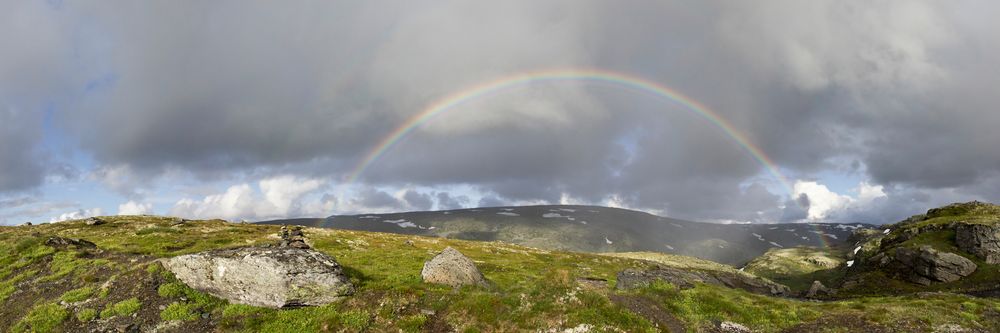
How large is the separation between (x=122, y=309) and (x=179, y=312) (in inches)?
145

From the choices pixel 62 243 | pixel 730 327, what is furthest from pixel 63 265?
pixel 730 327

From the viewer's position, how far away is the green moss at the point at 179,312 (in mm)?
26544

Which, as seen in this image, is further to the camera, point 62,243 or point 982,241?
point 982,241

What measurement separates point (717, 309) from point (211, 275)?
3697 cm

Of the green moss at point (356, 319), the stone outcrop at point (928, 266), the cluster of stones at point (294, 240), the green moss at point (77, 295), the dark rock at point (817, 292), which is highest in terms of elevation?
the cluster of stones at point (294, 240)

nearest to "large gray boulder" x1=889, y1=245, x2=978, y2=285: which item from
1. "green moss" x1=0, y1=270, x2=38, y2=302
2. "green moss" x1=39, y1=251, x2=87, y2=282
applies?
"green moss" x1=39, y1=251, x2=87, y2=282

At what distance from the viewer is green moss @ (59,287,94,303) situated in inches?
1140

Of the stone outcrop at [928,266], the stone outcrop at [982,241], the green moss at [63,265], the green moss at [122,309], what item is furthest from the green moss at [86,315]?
the stone outcrop at [982,241]

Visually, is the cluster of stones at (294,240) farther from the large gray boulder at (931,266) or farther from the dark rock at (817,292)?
the large gray boulder at (931,266)

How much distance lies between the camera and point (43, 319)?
1046 inches

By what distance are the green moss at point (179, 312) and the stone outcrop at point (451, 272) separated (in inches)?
651

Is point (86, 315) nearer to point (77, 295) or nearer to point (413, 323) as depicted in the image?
point (77, 295)

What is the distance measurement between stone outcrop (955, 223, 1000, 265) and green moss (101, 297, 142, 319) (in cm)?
13123

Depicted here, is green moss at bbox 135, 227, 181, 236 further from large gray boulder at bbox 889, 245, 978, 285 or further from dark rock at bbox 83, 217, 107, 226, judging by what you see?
large gray boulder at bbox 889, 245, 978, 285
